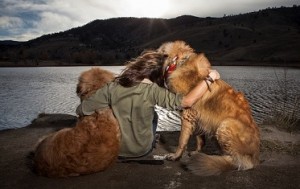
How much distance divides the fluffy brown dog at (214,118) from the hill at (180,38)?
107 ft

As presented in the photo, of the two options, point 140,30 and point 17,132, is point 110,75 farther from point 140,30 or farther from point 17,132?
point 140,30

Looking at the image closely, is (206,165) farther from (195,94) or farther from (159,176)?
(195,94)

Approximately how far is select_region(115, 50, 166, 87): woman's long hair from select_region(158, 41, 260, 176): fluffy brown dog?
1.31 feet

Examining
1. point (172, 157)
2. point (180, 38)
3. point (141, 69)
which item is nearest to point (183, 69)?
point (141, 69)

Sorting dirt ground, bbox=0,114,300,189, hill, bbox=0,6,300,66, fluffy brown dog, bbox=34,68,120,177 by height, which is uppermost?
hill, bbox=0,6,300,66

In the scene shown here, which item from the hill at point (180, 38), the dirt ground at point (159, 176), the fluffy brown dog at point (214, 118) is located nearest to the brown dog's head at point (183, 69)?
the fluffy brown dog at point (214, 118)

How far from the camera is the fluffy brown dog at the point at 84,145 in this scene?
12.9ft

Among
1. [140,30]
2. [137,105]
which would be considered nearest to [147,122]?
[137,105]

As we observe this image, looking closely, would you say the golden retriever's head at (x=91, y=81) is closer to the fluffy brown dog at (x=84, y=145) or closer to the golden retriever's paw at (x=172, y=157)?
the fluffy brown dog at (x=84, y=145)

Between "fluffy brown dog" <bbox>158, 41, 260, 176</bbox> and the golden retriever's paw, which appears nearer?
"fluffy brown dog" <bbox>158, 41, 260, 176</bbox>

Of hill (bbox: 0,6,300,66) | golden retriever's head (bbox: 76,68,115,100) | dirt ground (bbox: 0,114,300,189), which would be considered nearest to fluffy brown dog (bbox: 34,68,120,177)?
golden retriever's head (bbox: 76,68,115,100)

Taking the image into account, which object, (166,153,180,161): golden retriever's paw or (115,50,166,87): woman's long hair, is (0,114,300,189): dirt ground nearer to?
(166,153,180,161): golden retriever's paw

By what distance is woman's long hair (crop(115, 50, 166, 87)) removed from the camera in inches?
168

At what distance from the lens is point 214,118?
4.91 m
